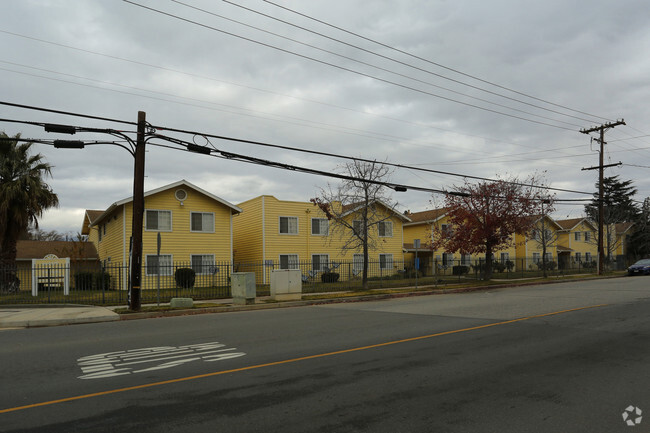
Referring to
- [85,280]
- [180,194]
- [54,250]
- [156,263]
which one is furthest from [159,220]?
[54,250]

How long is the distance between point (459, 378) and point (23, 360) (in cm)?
740

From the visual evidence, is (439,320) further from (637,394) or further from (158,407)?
(158,407)

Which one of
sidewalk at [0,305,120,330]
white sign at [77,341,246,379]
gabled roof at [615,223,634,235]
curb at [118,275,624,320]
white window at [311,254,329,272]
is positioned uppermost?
gabled roof at [615,223,634,235]

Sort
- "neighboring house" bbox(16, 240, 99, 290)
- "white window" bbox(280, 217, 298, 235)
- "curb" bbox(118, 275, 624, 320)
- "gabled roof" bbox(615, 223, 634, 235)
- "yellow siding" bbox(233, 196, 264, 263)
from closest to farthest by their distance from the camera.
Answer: "curb" bbox(118, 275, 624, 320), "neighboring house" bbox(16, 240, 99, 290), "yellow siding" bbox(233, 196, 264, 263), "white window" bbox(280, 217, 298, 235), "gabled roof" bbox(615, 223, 634, 235)

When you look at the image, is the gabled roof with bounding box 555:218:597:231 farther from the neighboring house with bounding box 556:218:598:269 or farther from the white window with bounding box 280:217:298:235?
the white window with bounding box 280:217:298:235

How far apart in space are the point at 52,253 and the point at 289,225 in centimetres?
1758

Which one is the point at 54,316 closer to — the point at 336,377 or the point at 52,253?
the point at 336,377

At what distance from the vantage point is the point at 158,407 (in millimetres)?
5383

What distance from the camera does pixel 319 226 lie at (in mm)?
36469

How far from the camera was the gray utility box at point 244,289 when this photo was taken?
18908 millimetres

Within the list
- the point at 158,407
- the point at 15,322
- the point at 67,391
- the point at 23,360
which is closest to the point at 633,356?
the point at 158,407

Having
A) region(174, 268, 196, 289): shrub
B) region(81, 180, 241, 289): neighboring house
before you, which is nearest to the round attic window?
region(81, 180, 241, 289): neighboring house

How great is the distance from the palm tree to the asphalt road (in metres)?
17.4

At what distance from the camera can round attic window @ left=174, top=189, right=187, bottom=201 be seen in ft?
100
